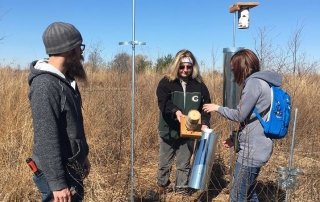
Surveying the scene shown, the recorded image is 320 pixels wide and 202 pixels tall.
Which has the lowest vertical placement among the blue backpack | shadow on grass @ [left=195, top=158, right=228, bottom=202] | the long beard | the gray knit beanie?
shadow on grass @ [left=195, top=158, right=228, bottom=202]

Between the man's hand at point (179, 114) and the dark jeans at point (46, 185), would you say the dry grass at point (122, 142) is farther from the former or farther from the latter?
the dark jeans at point (46, 185)

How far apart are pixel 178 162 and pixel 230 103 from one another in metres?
0.83

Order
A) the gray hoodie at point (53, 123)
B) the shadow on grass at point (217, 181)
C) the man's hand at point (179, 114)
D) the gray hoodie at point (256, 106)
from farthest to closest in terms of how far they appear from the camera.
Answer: the shadow on grass at point (217, 181)
the man's hand at point (179, 114)
the gray hoodie at point (256, 106)
the gray hoodie at point (53, 123)

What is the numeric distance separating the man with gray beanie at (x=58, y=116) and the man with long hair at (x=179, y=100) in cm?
135

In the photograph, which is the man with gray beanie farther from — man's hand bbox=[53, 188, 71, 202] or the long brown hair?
the long brown hair


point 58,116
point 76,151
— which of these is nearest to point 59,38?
point 58,116

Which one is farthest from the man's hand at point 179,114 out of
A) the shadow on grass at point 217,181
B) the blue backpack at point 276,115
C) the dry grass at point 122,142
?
the shadow on grass at point 217,181

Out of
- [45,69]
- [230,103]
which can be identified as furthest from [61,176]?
[230,103]

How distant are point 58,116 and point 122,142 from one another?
3.00 m

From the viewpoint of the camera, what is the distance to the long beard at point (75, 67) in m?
1.73

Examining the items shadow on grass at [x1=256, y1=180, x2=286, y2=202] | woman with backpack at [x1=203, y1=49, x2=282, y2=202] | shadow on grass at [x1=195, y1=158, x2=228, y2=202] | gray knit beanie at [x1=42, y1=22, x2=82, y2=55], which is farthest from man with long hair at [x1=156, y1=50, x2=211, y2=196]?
gray knit beanie at [x1=42, y1=22, x2=82, y2=55]

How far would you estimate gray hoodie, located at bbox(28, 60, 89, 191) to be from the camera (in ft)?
5.06

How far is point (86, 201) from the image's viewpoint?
9.88 feet

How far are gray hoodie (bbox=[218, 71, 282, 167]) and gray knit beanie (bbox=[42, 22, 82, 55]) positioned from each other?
47.0 inches
